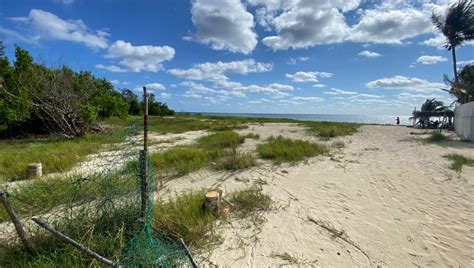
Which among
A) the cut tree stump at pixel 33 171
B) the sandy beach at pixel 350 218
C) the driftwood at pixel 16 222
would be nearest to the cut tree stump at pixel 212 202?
the sandy beach at pixel 350 218

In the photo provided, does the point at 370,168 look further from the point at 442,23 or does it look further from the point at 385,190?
the point at 442,23

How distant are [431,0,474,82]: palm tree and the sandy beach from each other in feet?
65.3

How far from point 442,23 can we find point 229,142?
75.4 ft

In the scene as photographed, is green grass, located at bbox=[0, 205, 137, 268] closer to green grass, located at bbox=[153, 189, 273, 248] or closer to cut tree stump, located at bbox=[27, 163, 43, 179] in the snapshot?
green grass, located at bbox=[153, 189, 273, 248]

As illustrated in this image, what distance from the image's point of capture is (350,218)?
378 cm

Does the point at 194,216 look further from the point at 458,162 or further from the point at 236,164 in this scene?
the point at 458,162

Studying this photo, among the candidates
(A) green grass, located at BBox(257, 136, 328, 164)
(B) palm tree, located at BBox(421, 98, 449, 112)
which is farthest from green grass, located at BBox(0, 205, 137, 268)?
(B) palm tree, located at BBox(421, 98, 449, 112)

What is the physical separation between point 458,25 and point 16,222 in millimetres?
28203

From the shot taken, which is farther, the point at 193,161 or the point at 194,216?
the point at 193,161

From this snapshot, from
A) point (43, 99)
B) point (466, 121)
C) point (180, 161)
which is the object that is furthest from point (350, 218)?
point (43, 99)

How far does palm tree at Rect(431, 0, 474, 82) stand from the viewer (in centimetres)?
1903

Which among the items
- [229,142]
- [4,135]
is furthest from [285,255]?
[4,135]

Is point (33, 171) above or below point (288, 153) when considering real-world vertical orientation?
below

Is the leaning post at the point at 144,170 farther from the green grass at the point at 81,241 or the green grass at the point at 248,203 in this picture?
the green grass at the point at 248,203
